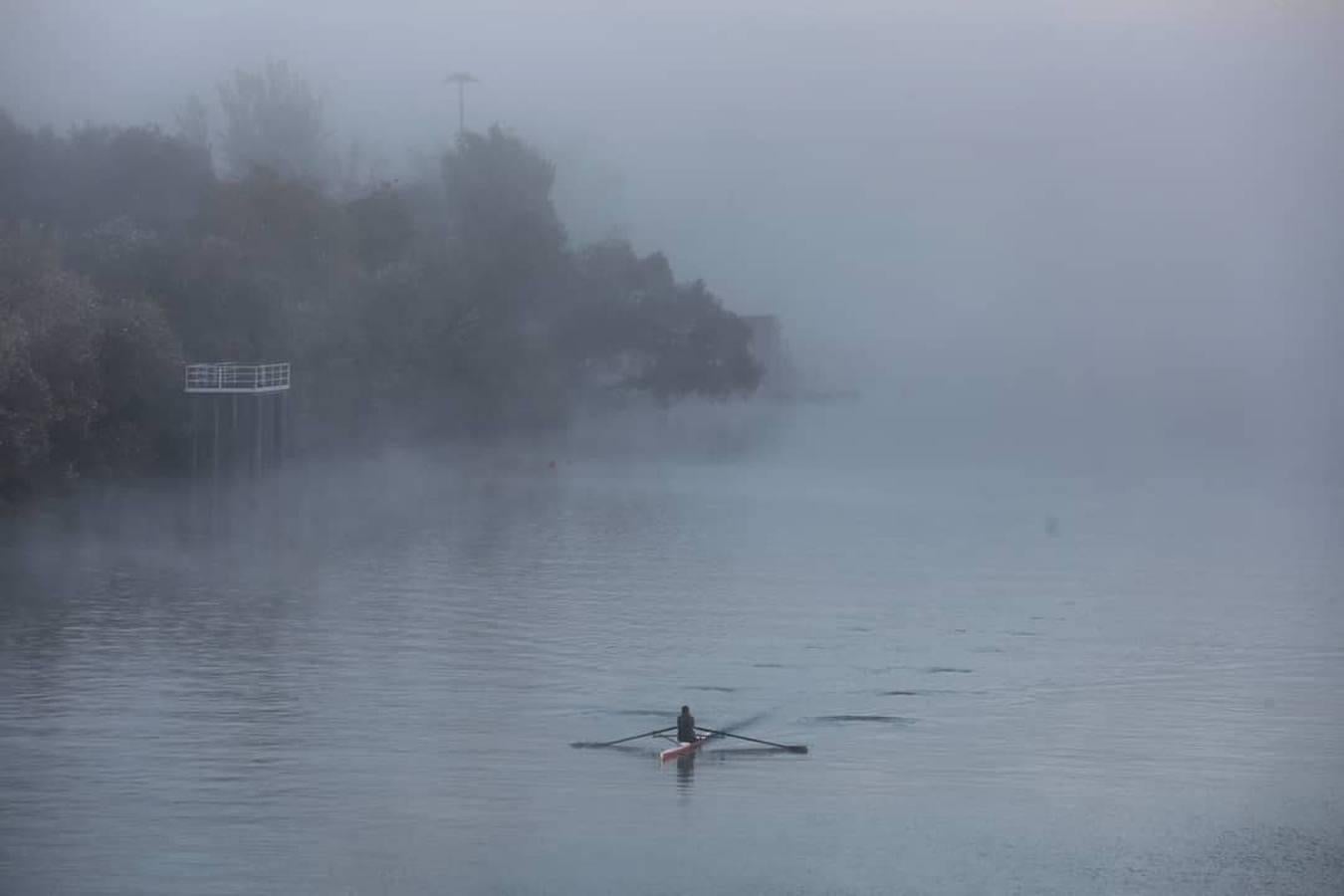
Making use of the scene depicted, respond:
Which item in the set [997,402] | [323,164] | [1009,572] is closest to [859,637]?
[1009,572]

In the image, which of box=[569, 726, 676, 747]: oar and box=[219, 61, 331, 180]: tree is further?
box=[219, 61, 331, 180]: tree

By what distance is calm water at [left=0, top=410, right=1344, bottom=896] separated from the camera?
14.6m

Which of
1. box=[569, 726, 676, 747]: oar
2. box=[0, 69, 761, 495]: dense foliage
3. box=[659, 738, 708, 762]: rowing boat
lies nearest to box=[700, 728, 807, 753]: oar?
box=[659, 738, 708, 762]: rowing boat

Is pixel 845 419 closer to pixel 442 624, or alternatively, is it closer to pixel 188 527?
pixel 188 527

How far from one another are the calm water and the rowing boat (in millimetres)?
184

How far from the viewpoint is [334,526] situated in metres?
39.2

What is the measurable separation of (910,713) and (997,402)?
85.3m

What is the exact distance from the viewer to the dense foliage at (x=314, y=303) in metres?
38.9

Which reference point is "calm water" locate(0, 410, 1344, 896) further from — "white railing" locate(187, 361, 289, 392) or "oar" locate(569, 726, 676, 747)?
"white railing" locate(187, 361, 289, 392)

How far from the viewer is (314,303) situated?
178 feet

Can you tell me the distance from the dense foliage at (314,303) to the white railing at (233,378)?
659 mm

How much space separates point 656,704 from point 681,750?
2796 millimetres

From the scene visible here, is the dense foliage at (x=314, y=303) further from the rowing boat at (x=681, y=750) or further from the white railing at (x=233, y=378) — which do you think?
the rowing boat at (x=681, y=750)

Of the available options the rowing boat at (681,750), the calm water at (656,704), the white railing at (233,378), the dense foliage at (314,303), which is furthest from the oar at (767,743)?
the white railing at (233,378)
